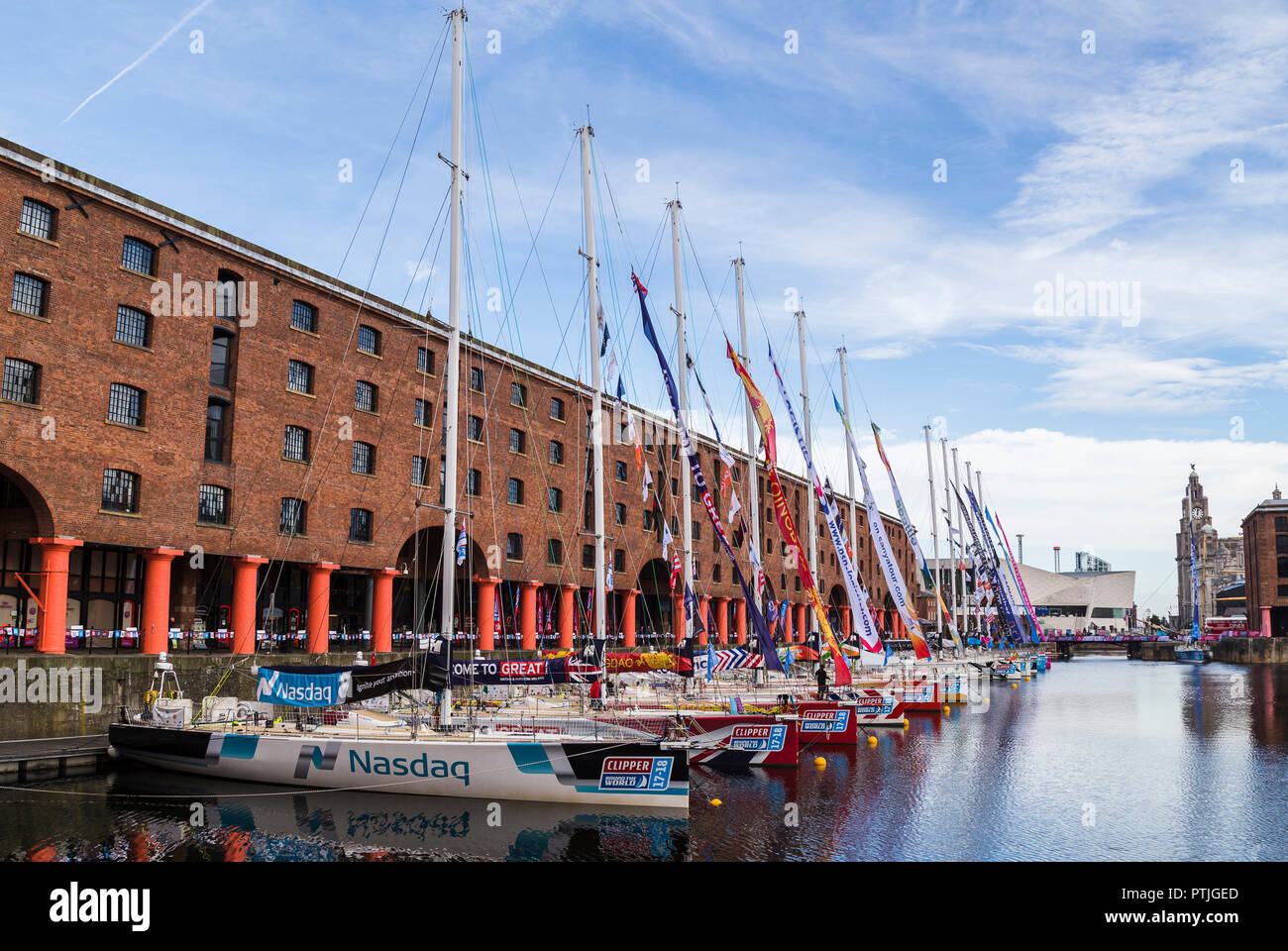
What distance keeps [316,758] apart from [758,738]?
13.9m

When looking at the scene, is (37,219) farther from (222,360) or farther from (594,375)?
(594,375)

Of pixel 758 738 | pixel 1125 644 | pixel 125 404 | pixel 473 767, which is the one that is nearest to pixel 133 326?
pixel 125 404

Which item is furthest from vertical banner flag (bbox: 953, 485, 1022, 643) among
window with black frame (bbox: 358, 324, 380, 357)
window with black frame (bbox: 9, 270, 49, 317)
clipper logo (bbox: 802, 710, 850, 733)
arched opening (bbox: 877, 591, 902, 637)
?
window with black frame (bbox: 9, 270, 49, 317)

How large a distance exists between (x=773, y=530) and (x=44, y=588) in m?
65.9

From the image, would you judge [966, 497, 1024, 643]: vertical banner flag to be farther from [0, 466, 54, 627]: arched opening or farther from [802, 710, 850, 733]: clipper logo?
[0, 466, 54, 627]: arched opening

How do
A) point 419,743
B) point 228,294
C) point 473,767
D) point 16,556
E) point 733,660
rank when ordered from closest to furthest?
point 473,767 < point 419,743 < point 733,660 < point 16,556 < point 228,294

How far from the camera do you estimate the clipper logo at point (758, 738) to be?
31.3m

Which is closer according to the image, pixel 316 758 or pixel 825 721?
pixel 316 758

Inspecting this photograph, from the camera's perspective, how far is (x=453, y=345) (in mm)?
26094

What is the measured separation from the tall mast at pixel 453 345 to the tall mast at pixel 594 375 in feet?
26.0

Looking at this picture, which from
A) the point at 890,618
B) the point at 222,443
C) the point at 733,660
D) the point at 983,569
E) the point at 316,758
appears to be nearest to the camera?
the point at 316,758

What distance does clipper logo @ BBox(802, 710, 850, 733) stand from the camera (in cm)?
3541

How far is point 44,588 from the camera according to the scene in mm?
33344
